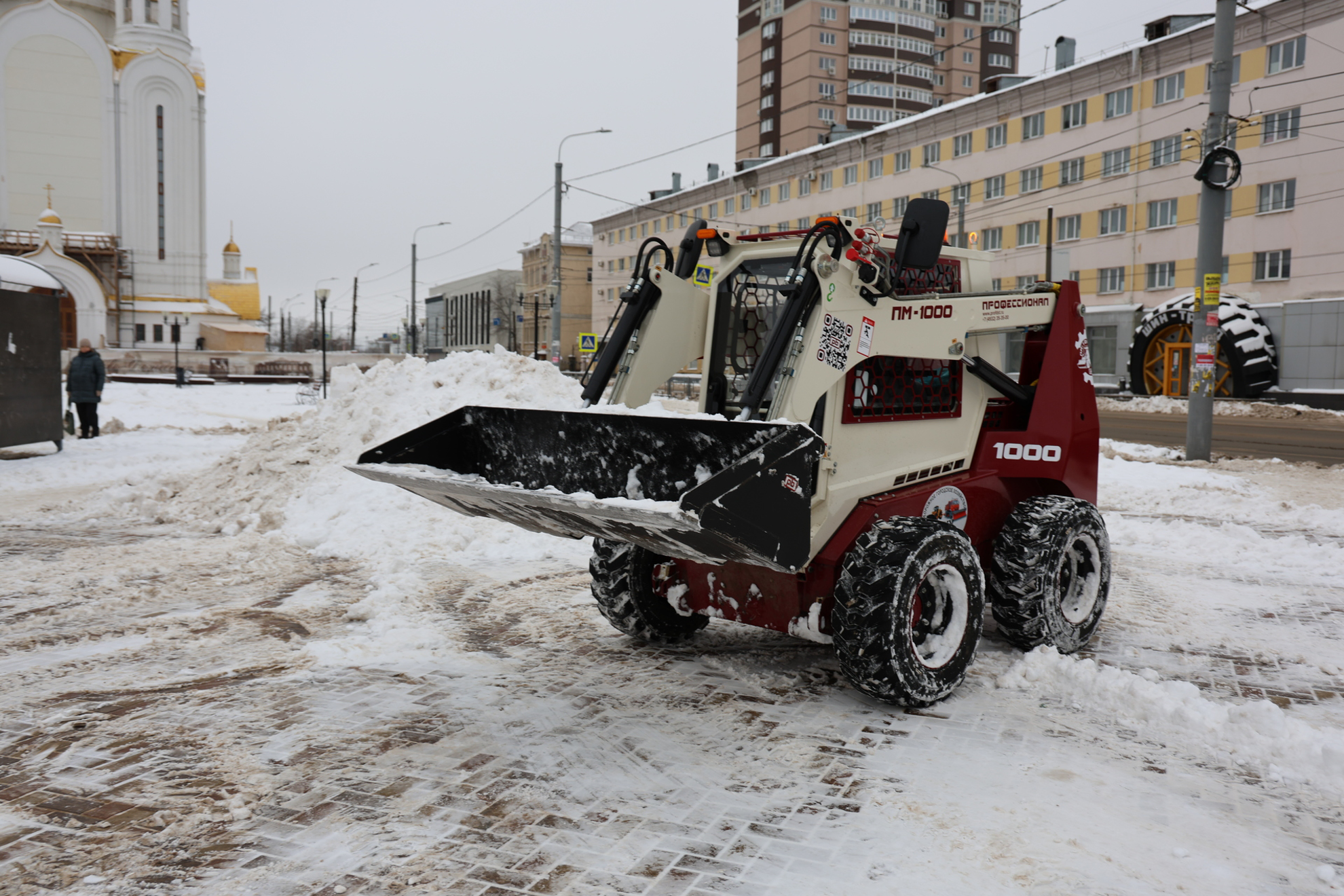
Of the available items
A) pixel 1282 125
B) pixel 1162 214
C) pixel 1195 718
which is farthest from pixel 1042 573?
pixel 1162 214

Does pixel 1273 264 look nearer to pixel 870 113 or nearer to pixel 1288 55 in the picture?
pixel 1288 55

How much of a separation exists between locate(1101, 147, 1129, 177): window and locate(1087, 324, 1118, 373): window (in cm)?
666

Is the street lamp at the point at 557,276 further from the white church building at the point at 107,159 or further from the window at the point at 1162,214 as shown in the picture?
the white church building at the point at 107,159

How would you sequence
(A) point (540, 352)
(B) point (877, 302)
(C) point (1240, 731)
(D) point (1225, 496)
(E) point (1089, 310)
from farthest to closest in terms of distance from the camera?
(A) point (540, 352), (E) point (1089, 310), (D) point (1225, 496), (B) point (877, 302), (C) point (1240, 731)

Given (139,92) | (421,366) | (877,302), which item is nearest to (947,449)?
(877,302)

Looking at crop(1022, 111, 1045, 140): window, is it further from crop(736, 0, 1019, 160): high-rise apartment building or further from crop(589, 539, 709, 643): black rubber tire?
crop(589, 539, 709, 643): black rubber tire

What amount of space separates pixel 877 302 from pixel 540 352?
63653 mm

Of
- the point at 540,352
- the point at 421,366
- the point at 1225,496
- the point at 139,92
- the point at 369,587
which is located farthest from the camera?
the point at 540,352

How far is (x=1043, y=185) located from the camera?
43.7m

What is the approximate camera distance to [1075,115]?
42031mm

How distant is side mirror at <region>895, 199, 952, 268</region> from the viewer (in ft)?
15.8

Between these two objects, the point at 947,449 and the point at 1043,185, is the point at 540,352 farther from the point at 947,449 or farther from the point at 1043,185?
the point at 947,449

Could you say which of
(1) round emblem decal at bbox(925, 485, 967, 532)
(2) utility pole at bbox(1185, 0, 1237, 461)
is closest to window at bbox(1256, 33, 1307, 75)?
(2) utility pole at bbox(1185, 0, 1237, 461)

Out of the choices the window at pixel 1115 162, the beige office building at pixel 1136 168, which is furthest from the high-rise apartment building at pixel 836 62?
the window at pixel 1115 162
